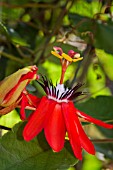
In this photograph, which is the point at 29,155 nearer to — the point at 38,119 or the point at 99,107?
the point at 38,119

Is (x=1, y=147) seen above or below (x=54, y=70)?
above

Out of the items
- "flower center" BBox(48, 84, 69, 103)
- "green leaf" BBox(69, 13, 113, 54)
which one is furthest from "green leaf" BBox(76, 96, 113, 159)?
"flower center" BBox(48, 84, 69, 103)

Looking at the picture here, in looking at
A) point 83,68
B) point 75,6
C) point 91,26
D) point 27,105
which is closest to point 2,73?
point 27,105

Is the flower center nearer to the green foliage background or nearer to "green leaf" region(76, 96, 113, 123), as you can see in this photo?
the green foliage background

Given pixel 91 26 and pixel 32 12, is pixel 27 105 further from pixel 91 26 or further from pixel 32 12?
pixel 32 12

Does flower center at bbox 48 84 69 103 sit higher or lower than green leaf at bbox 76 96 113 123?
higher

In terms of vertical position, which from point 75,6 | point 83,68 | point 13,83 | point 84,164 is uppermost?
point 13,83

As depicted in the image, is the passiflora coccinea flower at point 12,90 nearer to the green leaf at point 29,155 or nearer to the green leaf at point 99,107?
the green leaf at point 29,155
